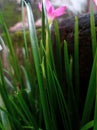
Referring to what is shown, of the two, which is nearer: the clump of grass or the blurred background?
the clump of grass

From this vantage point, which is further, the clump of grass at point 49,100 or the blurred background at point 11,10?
the blurred background at point 11,10

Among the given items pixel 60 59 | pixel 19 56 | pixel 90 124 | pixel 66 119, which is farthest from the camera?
pixel 19 56

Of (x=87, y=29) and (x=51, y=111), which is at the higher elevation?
(x=87, y=29)

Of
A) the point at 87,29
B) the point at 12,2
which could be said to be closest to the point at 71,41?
the point at 87,29

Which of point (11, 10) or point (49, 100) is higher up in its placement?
point (11, 10)

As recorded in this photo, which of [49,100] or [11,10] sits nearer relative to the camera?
[49,100]

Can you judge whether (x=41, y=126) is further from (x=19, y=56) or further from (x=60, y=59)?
(x=19, y=56)

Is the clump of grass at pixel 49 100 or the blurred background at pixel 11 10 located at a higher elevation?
the blurred background at pixel 11 10

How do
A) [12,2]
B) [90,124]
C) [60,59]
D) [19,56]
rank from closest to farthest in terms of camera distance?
[90,124] < [60,59] < [19,56] < [12,2]

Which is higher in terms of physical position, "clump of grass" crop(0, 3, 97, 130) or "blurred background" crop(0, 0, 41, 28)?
"blurred background" crop(0, 0, 41, 28)

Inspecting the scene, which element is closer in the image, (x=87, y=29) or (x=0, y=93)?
(x=0, y=93)

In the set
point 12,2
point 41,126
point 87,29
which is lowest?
point 41,126
